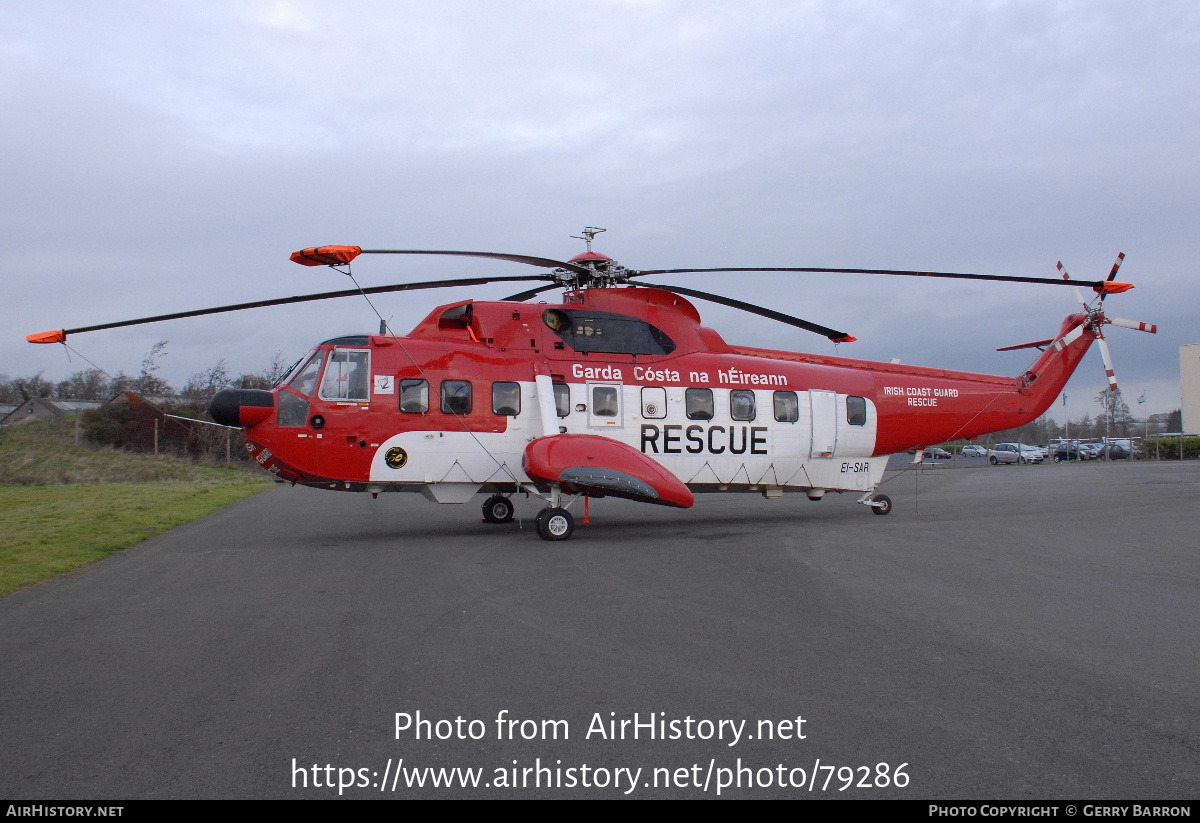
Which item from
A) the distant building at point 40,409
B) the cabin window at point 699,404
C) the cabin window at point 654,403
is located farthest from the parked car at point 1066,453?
the distant building at point 40,409

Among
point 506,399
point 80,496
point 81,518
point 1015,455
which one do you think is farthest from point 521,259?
point 1015,455

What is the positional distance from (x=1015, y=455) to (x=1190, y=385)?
39071 mm

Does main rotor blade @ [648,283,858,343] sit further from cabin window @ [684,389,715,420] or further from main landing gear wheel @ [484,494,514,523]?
main landing gear wheel @ [484,494,514,523]

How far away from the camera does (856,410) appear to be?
16.0 metres

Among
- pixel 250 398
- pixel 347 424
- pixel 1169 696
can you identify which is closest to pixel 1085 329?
pixel 1169 696

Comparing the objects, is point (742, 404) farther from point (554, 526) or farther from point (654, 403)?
point (554, 526)

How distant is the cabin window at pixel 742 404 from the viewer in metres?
14.8

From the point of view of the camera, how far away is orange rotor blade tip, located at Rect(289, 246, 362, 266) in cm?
963

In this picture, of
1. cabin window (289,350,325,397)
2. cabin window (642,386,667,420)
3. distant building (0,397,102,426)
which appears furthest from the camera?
distant building (0,397,102,426)

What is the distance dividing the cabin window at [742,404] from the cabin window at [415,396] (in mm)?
5877

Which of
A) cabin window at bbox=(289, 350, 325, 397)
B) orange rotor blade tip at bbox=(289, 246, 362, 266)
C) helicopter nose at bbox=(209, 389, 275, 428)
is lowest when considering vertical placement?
helicopter nose at bbox=(209, 389, 275, 428)

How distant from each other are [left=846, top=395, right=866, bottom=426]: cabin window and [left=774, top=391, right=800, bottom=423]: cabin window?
1352 millimetres

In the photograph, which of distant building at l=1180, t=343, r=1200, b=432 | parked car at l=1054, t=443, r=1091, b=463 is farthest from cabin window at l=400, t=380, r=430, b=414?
distant building at l=1180, t=343, r=1200, b=432
